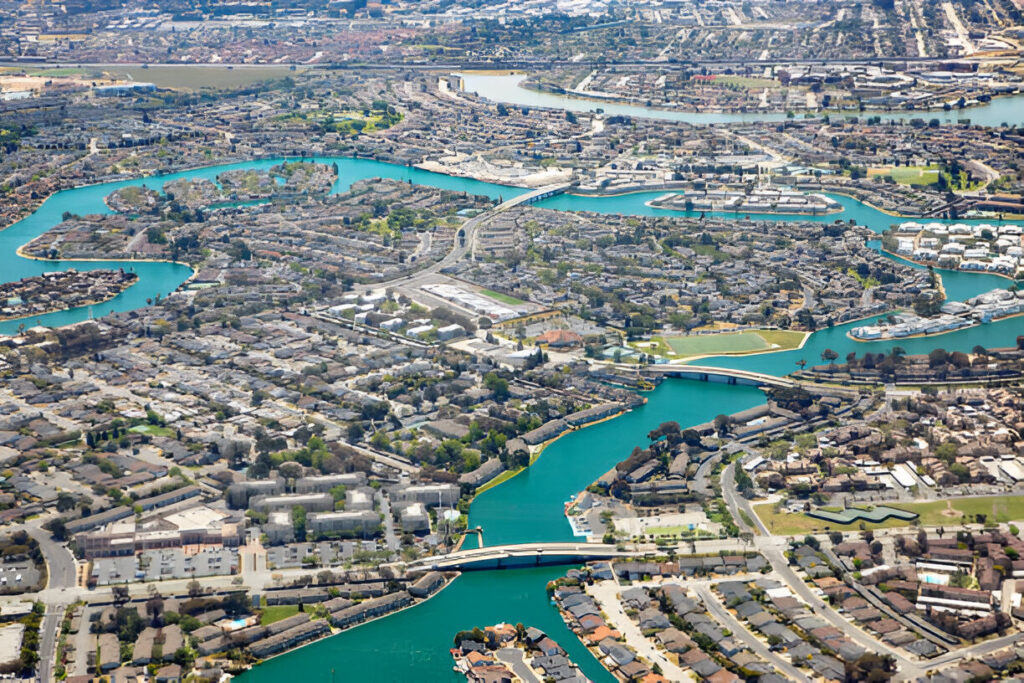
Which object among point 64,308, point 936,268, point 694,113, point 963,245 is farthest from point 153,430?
point 694,113

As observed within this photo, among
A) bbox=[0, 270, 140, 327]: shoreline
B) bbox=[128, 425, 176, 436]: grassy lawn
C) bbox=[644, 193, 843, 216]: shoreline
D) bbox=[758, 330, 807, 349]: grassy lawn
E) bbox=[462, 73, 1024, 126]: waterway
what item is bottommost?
bbox=[0, 270, 140, 327]: shoreline

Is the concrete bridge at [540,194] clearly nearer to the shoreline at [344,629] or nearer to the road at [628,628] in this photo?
the shoreline at [344,629]

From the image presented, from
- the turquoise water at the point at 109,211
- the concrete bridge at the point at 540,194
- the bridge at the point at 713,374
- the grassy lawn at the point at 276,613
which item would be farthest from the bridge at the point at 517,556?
the concrete bridge at the point at 540,194

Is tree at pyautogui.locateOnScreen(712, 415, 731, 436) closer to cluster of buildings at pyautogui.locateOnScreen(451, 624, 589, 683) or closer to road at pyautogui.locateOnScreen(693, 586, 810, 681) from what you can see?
road at pyautogui.locateOnScreen(693, 586, 810, 681)

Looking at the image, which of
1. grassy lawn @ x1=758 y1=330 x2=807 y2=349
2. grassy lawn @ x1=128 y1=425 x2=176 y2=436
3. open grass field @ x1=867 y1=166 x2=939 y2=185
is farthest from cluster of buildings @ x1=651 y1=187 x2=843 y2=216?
grassy lawn @ x1=128 y1=425 x2=176 y2=436

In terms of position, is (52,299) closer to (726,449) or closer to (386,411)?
(386,411)

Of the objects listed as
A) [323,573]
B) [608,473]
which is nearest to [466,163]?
[608,473]
